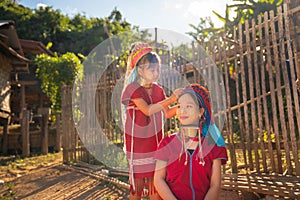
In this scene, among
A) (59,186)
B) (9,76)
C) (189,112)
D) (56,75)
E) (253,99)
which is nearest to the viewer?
(189,112)

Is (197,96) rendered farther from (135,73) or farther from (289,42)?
(289,42)

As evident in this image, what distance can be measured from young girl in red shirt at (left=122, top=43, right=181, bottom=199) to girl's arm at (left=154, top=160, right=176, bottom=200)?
0.99ft

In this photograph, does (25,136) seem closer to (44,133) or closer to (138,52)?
(44,133)

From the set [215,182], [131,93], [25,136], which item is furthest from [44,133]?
[215,182]

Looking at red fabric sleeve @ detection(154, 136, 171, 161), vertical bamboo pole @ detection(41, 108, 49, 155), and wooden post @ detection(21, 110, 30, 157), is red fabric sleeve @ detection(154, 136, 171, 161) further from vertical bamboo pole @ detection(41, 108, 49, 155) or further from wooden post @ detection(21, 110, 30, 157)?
vertical bamboo pole @ detection(41, 108, 49, 155)

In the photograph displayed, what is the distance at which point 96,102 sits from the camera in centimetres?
664

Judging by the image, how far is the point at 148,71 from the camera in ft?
7.48

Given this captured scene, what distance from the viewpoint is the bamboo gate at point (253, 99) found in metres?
3.53

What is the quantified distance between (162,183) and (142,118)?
0.58 m

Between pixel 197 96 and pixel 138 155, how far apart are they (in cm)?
68

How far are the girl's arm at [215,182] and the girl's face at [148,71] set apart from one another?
834mm

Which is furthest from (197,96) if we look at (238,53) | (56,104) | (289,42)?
(56,104)

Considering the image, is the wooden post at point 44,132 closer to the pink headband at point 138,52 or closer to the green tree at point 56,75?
the green tree at point 56,75

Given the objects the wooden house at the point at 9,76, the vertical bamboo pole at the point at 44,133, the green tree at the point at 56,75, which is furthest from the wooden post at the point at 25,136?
the green tree at the point at 56,75
